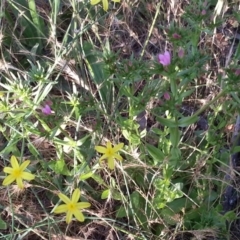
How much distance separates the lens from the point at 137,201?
1460 mm

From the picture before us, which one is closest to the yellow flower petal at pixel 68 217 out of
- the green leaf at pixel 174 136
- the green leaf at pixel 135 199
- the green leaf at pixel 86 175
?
the green leaf at pixel 86 175

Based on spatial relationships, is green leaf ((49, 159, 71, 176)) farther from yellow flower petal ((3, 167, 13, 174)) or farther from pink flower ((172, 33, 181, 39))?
pink flower ((172, 33, 181, 39))

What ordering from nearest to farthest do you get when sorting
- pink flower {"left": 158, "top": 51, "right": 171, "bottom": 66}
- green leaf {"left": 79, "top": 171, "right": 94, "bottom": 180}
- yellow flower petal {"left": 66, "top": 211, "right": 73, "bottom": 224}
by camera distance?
pink flower {"left": 158, "top": 51, "right": 171, "bottom": 66} < yellow flower petal {"left": 66, "top": 211, "right": 73, "bottom": 224} < green leaf {"left": 79, "top": 171, "right": 94, "bottom": 180}

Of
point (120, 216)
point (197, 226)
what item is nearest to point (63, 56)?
point (120, 216)

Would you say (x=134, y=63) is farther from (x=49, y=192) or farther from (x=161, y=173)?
(x=49, y=192)

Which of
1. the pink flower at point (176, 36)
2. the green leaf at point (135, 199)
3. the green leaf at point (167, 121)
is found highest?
the pink flower at point (176, 36)

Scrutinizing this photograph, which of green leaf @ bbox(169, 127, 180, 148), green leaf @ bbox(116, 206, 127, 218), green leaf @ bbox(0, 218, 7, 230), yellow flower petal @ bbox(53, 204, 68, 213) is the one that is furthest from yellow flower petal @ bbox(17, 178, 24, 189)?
green leaf @ bbox(169, 127, 180, 148)

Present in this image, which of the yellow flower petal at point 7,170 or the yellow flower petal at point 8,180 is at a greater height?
the yellow flower petal at point 7,170

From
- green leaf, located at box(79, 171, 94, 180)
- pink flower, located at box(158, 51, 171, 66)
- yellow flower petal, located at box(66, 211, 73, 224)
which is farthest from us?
green leaf, located at box(79, 171, 94, 180)

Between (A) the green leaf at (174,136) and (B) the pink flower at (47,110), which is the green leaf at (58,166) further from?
(A) the green leaf at (174,136)

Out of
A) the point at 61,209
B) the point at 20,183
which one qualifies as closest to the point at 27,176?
the point at 20,183

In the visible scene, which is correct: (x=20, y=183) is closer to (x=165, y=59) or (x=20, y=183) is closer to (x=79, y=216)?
(x=79, y=216)

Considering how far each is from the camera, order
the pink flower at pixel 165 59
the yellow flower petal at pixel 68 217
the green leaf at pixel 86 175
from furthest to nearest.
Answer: the green leaf at pixel 86 175, the yellow flower petal at pixel 68 217, the pink flower at pixel 165 59

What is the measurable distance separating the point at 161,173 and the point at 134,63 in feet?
1.36
